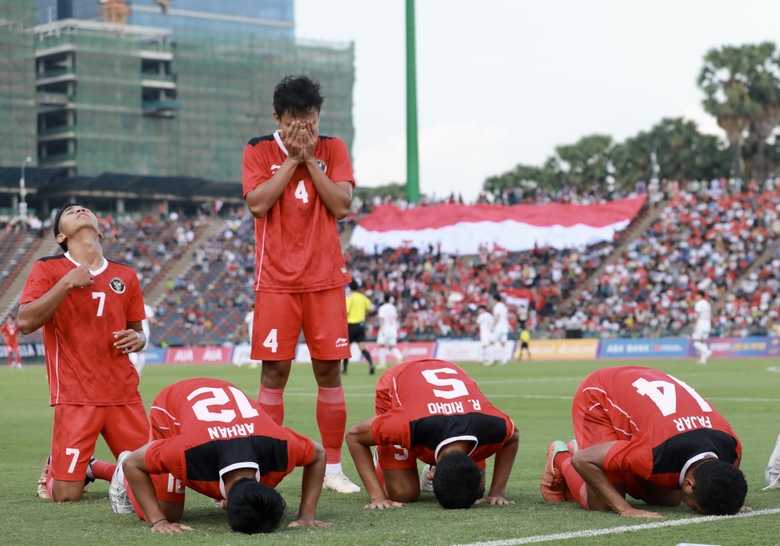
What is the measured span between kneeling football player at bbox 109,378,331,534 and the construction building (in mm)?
81411

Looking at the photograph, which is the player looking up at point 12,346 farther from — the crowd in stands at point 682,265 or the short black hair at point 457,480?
the short black hair at point 457,480

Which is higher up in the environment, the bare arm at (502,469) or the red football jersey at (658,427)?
the red football jersey at (658,427)

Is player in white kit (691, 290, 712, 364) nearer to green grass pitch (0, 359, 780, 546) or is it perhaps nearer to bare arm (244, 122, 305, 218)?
green grass pitch (0, 359, 780, 546)

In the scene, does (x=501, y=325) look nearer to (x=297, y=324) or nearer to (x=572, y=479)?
(x=297, y=324)

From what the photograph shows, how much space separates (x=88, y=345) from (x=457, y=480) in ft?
9.70

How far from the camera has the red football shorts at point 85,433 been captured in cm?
753

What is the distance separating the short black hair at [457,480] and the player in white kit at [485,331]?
2441 centimetres

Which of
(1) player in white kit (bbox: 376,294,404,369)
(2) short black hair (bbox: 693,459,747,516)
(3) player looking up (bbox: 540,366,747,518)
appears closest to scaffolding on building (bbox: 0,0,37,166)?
(1) player in white kit (bbox: 376,294,404,369)

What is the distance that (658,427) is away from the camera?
603 centimetres

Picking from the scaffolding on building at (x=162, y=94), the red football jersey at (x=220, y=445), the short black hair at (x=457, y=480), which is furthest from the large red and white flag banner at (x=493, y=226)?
the scaffolding on building at (x=162, y=94)

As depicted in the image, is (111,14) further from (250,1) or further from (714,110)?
(714,110)

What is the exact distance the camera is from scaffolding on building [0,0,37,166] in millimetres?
83875

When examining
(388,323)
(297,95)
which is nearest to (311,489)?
(297,95)

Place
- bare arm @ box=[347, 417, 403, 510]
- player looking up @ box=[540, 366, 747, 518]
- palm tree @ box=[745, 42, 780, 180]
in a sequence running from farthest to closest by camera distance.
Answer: palm tree @ box=[745, 42, 780, 180], bare arm @ box=[347, 417, 403, 510], player looking up @ box=[540, 366, 747, 518]
